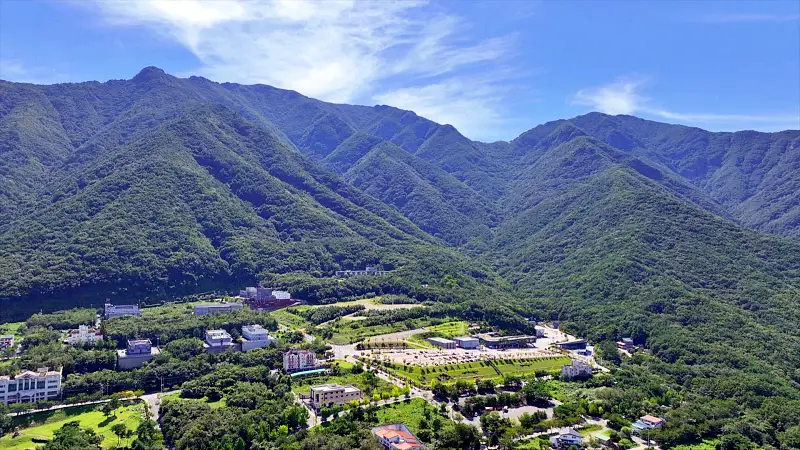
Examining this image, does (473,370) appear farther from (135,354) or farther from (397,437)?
(135,354)

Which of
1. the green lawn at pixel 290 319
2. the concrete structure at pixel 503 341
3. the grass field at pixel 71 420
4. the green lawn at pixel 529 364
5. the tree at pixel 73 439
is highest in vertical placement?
the green lawn at pixel 290 319

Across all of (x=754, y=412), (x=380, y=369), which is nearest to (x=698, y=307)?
(x=754, y=412)

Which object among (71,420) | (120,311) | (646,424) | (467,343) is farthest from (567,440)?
(120,311)

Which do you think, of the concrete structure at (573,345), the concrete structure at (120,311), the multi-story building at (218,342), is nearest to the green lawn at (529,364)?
the concrete structure at (573,345)

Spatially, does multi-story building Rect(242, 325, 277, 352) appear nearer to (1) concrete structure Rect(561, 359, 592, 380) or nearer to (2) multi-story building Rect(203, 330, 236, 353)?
(2) multi-story building Rect(203, 330, 236, 353)

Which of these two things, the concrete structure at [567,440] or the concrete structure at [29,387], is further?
the concrete structure at [29,387]

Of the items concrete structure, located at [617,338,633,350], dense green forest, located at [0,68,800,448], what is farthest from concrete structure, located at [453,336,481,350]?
concrete structure, located at [617,338,633,350]

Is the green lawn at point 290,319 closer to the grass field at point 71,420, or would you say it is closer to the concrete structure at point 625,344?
the grass field at point 71,420
